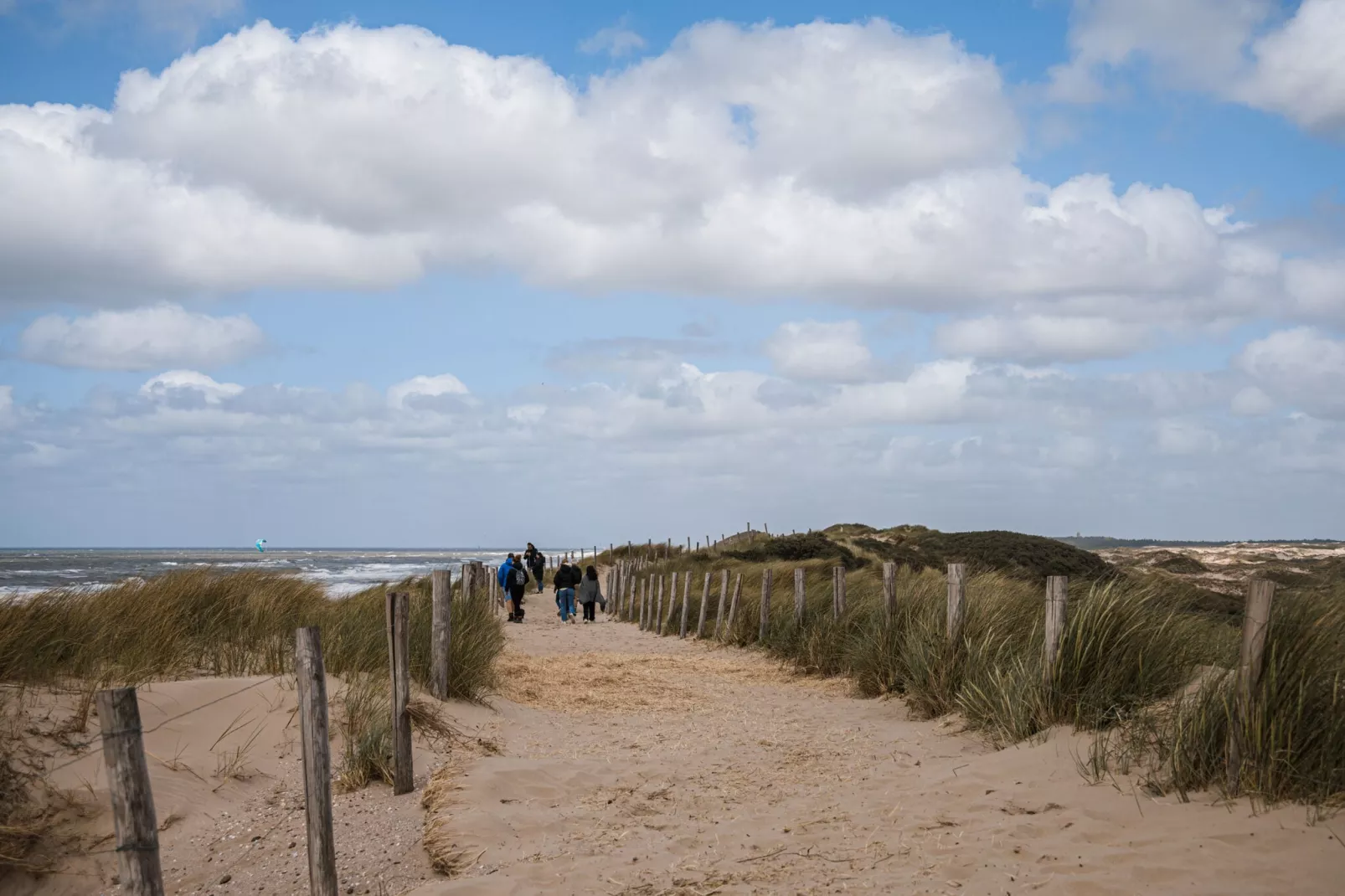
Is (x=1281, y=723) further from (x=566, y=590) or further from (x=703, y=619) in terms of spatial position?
(x=566, y=590)

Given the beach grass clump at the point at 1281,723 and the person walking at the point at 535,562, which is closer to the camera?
the beach grass clump at the point at 1281,723

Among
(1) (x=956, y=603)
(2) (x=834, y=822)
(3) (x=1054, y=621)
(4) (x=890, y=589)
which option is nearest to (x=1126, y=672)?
(3) (x=1054, y=621)

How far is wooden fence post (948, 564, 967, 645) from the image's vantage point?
11094 millimetres

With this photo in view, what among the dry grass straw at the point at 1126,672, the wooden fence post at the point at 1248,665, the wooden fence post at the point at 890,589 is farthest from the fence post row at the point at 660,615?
the wooden fence post at the point at 1248,665

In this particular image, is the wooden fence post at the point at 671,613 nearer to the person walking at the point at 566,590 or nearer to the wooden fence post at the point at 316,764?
the person walking at the point at 566,590

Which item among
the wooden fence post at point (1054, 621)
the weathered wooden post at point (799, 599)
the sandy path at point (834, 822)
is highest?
the wooden fence post at point (1054, 621)

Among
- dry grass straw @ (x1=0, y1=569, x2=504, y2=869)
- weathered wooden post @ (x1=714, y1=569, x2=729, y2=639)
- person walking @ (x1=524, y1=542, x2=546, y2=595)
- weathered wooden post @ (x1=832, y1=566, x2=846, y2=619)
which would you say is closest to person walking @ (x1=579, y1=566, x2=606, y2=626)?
person walking @ (x1=524, y1=542, x2=546, y2=595)

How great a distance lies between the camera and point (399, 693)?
25.3 ft

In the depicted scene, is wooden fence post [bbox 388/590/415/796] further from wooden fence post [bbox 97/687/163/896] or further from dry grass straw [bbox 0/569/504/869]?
wooden fence post [bbox 97/687/163/896]

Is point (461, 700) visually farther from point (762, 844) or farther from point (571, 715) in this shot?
point (762, 844)

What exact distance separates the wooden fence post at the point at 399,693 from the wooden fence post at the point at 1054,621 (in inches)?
204

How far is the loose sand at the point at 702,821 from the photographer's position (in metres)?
5.34

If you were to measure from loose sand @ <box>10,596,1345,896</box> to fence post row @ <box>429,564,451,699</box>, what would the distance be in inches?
25.0

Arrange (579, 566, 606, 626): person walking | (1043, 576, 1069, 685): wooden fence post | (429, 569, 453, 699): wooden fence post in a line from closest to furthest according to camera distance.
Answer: (1043, 576, 1069, 685): wooden fence post, (429, 569, 453, 699): wooden fence post, (579, 566, 606, 626): person walking
